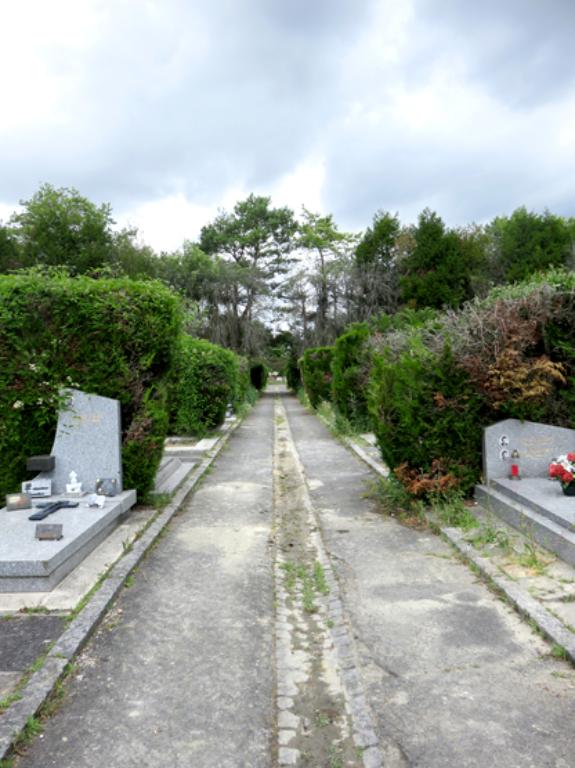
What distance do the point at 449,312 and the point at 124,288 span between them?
406 centimetres

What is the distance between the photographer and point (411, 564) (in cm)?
467

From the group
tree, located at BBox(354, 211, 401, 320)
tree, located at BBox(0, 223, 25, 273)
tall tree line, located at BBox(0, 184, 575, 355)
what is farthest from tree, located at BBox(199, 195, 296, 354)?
tree, located at BBox(0, 223, 25, 273)

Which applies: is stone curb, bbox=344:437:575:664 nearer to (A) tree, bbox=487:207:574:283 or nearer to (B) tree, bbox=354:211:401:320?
(B) tree, bbox=354:211:401:320

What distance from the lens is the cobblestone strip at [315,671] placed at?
2.36 meters

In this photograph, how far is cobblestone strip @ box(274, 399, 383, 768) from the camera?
7.73ft

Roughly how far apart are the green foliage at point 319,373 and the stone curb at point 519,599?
16.0 m

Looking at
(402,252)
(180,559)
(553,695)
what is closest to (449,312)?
(180,559)

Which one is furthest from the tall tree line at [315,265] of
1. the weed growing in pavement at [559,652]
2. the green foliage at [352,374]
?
the weed growing in pavement at [559,652]

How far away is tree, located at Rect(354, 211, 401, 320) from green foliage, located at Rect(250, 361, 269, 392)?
7846mm

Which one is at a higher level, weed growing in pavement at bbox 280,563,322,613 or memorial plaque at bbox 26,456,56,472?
memorial plaque at bbox 26,456,56,472

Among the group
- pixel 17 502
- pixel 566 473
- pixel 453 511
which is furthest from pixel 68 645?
pixel 566 473

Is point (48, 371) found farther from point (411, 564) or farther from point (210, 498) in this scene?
point (411, 564)

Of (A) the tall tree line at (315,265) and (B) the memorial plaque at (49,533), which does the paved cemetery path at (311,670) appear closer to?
(B) the memorial plaque at (49,533)

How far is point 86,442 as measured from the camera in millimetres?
6000
